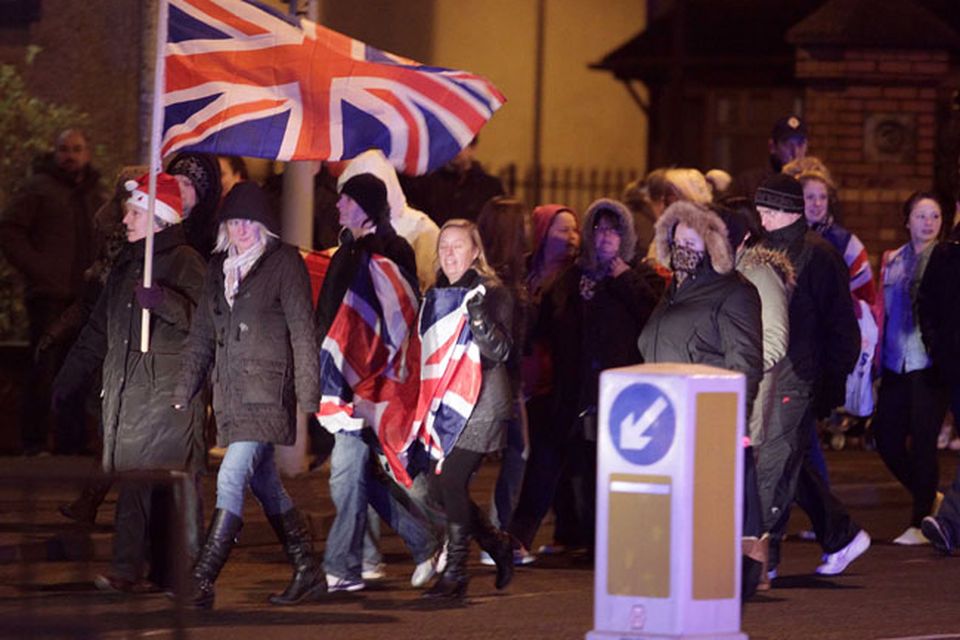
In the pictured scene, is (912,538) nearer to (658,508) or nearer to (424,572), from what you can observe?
(424,572)

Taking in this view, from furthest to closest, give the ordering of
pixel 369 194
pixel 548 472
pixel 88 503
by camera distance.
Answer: pixel 548 472
pixel 369 194
pixel 88 503

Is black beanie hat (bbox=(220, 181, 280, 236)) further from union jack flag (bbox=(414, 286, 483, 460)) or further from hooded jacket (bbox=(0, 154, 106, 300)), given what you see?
hooded jacket (bbox=(0, 154, 106, 300))

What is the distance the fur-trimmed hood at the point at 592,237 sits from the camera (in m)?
11.4

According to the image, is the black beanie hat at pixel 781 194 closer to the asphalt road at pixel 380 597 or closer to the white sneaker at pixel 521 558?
the asphalt road at pixel 380 597

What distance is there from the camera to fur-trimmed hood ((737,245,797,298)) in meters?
10.6

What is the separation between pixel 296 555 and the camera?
10.0 meters

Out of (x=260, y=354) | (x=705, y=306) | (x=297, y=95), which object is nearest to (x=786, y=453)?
(x=705, y=306)

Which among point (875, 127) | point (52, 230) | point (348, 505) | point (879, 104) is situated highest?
point (879, 104)

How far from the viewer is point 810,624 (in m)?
9.66

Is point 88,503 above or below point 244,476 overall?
→ above

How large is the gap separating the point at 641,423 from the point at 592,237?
3.61m

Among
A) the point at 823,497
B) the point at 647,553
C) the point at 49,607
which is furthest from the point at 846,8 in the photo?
the point at 49,607

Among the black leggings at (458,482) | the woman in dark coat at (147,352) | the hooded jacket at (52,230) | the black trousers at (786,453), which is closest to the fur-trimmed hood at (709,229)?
the black trousers at (786,453)

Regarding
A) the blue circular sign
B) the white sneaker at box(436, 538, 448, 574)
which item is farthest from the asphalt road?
the blue circular sign
